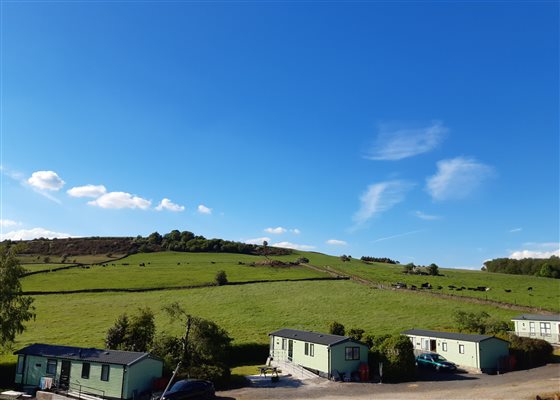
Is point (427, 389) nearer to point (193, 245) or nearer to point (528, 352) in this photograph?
point (528, 352)

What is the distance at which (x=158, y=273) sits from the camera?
107562 mm

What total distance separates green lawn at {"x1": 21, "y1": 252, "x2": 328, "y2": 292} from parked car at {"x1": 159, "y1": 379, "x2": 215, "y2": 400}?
63.9 metres

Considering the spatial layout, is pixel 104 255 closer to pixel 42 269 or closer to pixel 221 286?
pixel 42 269

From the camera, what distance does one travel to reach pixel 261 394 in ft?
113

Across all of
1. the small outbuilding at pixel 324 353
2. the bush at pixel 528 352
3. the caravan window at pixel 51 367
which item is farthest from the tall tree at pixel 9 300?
the bush at pixel 528 352

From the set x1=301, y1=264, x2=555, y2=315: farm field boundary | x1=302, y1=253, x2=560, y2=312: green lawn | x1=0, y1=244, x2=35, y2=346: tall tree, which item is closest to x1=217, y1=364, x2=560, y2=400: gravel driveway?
x1=0, y1=244, x2=35, y2=346: tall tree

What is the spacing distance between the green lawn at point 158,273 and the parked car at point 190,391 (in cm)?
6393

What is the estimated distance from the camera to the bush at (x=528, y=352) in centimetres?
4875

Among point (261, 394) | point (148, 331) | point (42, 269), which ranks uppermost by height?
point (42, 269)

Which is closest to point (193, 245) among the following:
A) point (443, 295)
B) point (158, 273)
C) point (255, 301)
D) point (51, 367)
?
point (158, 273)

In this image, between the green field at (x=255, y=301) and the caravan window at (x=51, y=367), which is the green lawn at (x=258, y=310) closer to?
the green field at (x=255, y=301)

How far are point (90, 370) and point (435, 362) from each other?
111 ft

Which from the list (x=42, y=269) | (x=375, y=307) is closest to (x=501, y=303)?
(x=375, y=307)

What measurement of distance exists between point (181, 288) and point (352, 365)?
57511 mm
